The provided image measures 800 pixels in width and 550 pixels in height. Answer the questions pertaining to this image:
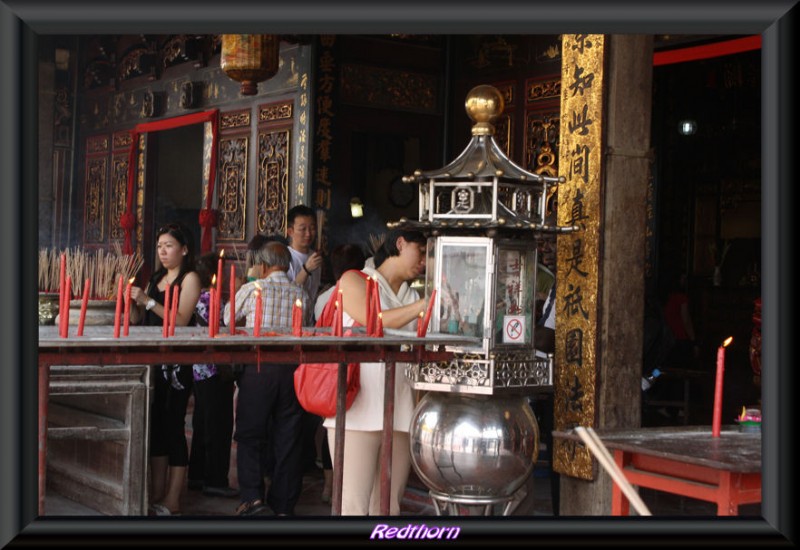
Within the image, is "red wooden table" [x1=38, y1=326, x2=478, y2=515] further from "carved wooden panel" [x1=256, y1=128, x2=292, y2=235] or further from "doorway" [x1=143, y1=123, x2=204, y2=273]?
"doorway" [x1=143, y1=123, x2=204, y2=273]

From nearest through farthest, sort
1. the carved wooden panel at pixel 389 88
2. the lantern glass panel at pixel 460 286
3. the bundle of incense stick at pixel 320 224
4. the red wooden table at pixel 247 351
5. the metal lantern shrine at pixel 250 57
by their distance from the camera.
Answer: the red wooden table at pixel 247 351
the lantern glass panel at pixel 460 286
the metal lantern shrine at pixel 250 57
the bundle of incense stick at pixel 320 224
the carved wooden panel at pixel 389 88

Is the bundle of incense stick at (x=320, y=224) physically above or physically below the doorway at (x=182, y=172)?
below

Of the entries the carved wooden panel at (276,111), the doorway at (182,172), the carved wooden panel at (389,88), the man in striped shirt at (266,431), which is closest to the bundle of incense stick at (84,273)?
the man in striped shirt at (266,431)

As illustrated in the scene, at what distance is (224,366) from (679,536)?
3.20m

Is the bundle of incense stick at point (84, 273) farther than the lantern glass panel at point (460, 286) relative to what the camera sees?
Yes

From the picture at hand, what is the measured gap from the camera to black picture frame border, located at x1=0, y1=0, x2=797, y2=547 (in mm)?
2279

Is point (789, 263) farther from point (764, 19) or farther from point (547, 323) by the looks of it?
point (547, 323)

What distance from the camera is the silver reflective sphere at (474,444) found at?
380 cm

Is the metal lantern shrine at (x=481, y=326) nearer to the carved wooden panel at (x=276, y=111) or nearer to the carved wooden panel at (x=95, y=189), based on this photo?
the carved wooden panel at (x=276, y=111)

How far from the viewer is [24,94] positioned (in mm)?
2320

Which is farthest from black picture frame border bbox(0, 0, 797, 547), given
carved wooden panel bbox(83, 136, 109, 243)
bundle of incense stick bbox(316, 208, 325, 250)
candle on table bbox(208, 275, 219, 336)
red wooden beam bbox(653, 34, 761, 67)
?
carved wooden panel bbox(83, 136, 109, 243)

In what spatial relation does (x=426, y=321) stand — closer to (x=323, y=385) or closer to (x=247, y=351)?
(x=323, y=385)

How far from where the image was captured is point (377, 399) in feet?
13.2

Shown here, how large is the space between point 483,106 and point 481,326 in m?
0.83
